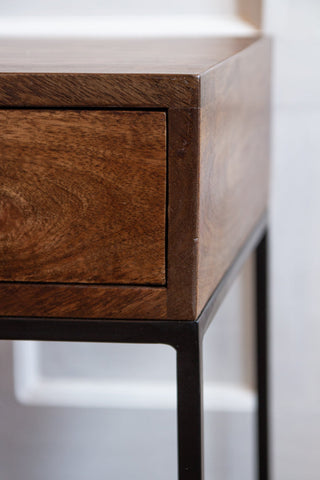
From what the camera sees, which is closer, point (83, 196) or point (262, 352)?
point (83, 196)

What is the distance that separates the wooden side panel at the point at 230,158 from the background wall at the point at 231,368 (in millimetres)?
87

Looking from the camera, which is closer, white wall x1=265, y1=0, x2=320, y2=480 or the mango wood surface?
the mango wood surface

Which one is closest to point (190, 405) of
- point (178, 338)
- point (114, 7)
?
point (178, 338)

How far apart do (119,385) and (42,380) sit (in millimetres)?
101

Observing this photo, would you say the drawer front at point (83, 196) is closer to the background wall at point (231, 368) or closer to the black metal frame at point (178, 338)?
the black metal frame at point (178, 338)

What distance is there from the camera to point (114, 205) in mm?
451

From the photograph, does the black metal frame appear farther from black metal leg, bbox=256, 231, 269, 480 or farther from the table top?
black metal leg, bbox=256, 231, 269, 480

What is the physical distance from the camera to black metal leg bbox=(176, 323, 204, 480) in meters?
0.47

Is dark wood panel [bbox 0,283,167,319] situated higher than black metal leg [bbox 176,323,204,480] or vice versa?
dark wood panel [bbox 0,283,167,319]

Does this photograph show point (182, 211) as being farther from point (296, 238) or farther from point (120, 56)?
point (296, 238)

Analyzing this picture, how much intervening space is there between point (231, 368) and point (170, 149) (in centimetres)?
58

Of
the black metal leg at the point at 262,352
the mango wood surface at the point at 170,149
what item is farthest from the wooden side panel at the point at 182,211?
the black metal leg at the point at 262,352

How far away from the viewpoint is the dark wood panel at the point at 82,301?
46cm

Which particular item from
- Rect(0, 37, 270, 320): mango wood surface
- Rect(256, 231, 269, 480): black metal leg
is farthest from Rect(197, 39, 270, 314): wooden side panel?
Rect(256, 231, 269, 480): black metal leg
